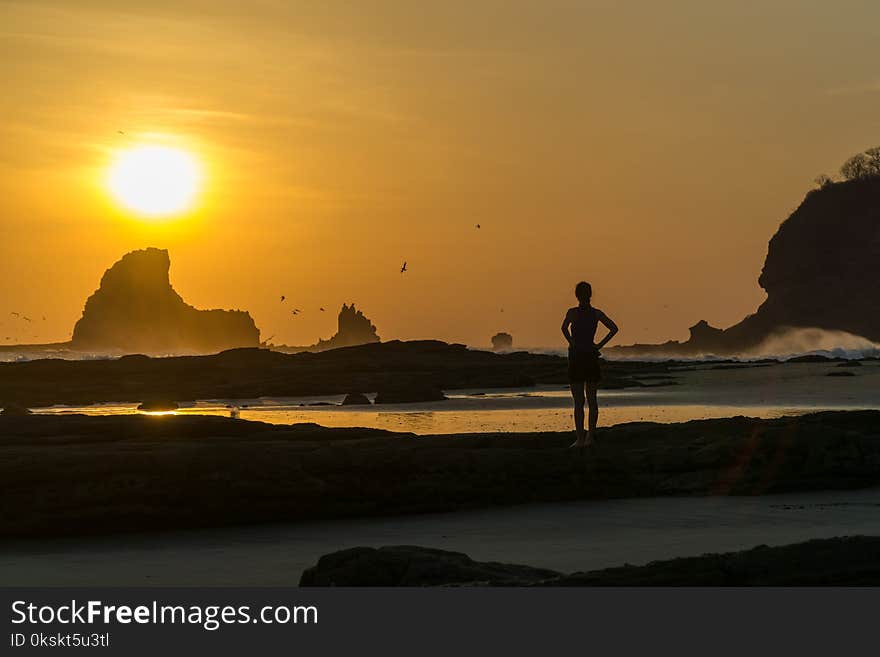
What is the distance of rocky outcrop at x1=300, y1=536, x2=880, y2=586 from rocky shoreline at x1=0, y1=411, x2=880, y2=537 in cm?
613

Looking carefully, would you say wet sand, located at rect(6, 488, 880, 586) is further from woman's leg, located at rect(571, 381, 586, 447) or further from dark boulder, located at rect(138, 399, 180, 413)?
dark boulder, located at rect(138, 399, 180, 413)

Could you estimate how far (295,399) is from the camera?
2813 inches

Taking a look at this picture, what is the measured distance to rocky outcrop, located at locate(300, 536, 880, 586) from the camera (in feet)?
36.9

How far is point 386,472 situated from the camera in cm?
1900

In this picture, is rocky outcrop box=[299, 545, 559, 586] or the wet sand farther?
the wet sand

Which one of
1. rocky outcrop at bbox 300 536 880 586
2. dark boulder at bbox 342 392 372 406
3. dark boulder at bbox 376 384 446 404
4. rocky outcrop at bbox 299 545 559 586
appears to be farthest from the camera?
dark boulder at bbox 376 384 446 404

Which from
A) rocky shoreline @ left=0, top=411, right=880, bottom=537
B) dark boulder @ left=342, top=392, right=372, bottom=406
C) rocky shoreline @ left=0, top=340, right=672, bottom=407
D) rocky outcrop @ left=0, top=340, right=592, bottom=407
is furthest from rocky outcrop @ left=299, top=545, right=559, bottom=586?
rocky outcrop @ left=0, top=340, right=592, bottom=407

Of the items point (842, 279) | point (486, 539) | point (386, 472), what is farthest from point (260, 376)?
point (842, 279)

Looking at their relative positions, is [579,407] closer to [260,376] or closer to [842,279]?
[260,376]

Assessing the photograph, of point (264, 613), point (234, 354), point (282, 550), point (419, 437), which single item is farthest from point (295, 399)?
point (264, 613)

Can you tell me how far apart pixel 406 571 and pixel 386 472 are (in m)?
7.18

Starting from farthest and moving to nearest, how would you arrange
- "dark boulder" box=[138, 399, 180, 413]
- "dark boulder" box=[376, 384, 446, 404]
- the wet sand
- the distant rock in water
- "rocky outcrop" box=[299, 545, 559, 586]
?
the distant rock in water < "dark boulder" box=[376, 384, 446, 404] < "dark boulder" box=[138, 399, 180, 413] < the wet sand < "rocky outcrop" box=[299, 545, 559, 586]

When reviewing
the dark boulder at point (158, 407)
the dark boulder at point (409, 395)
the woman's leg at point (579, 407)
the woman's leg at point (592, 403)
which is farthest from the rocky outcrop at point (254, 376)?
the woman's leg at point (579, 407)

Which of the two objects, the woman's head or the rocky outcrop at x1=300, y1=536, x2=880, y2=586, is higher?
the woman's head
